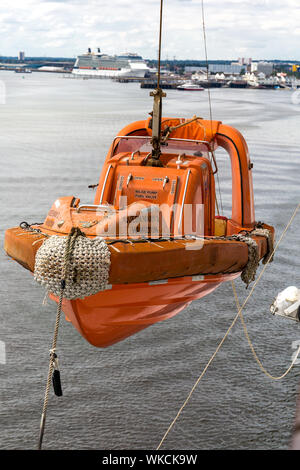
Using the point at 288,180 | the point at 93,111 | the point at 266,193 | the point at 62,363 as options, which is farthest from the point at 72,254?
the point at 93,111

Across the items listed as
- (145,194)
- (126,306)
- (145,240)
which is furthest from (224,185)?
(145,240)

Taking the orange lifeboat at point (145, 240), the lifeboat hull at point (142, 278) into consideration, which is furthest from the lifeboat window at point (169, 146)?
the lifeboat hull at point (142, 278)

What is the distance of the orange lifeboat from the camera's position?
6.96 metres

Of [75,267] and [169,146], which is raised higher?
[169,146]

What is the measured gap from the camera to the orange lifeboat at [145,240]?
6.96m

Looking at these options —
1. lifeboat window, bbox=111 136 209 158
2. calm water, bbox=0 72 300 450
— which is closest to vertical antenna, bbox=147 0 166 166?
lifeboat window, bbox=111 136 209 158

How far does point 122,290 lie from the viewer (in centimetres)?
729

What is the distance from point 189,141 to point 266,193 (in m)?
14.0

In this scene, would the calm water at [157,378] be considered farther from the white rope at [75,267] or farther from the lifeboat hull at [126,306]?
the white rope at [75,267]

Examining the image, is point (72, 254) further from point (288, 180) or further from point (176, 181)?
point (288, 180)

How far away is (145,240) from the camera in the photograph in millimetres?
7137

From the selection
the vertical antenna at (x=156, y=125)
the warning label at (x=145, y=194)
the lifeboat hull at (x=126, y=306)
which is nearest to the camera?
the lifeboat hull at (x=126, y=306)

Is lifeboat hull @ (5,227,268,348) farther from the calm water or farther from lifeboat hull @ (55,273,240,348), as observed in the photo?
the calm water

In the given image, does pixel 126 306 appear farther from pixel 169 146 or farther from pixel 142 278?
pixel 169 146
